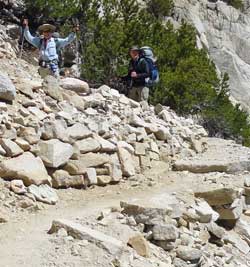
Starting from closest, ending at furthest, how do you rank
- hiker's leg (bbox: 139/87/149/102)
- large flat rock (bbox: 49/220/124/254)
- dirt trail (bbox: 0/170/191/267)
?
dirt trail (bbox: 0/170/191/267), large flat rock (bbox: 49/220/124/254), hiker's leg (bbox: 139/87/149/102)

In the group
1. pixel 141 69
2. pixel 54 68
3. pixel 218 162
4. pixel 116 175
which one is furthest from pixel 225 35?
pixel 116 175

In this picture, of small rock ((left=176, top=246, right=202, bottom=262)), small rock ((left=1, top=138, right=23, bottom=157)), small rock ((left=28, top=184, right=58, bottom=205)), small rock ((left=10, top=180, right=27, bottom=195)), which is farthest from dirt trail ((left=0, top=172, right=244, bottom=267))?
small rock ((left=176, top=246, right=202, bottom=262))

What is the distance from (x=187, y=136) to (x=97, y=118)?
255cm

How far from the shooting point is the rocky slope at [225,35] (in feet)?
106

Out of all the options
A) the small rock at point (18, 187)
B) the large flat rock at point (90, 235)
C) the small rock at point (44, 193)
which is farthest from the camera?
the small rock at point (44, 193)

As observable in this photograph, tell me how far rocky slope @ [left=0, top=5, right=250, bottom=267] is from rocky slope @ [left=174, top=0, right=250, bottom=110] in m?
19.9

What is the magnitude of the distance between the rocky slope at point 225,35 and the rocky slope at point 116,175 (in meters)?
19.9

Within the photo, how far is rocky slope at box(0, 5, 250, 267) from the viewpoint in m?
6.44

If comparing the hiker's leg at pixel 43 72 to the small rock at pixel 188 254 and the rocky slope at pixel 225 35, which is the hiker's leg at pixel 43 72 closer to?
the small rock at pixel 188 254

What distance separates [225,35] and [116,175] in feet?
89.3

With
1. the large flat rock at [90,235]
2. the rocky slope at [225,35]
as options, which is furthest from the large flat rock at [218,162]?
the rocky slope at [225,35]

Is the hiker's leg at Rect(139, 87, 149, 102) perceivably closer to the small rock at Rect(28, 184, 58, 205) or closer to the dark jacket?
the dark jacket

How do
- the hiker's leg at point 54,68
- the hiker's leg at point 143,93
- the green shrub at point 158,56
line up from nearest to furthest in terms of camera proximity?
1. the hiker's leg at point 54,68
2. the hiker's leg at point 143,93
3. the green shrub at point 158,56

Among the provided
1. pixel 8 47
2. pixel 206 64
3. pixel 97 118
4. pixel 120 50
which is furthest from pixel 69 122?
pixel 206 64
